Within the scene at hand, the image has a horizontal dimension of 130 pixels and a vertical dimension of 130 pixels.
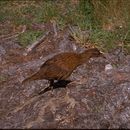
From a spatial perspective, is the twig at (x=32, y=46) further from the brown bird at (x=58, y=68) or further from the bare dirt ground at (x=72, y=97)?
the brown bird at (x=58, y=68)

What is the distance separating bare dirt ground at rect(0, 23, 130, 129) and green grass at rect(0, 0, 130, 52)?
25 centimetres

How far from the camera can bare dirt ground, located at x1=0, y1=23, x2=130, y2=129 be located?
16.5ft

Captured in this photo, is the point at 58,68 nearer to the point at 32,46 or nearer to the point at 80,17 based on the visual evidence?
the point at 32,46

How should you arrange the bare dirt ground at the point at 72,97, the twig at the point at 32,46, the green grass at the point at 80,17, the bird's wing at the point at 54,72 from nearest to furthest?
the bare dirt ground at the point at 72,97, the bird's wing at the point at 54,72, the green grass at the point at 80,17, the twig at the point at 32,46

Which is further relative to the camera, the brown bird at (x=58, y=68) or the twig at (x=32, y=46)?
the twig at (x=32, y=46)

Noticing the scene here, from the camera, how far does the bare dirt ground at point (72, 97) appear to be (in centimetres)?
503

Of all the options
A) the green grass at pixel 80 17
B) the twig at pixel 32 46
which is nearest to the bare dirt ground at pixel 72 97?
the twig at pixel 32 46

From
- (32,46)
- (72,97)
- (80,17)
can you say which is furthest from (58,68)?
(80,17)

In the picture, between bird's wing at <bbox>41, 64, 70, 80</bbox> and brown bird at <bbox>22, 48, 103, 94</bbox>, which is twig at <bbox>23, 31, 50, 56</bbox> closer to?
brown bird at <bbox>22, 48, 103, 94</bbox>

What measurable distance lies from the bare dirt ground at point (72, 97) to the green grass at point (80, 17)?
0.25 m

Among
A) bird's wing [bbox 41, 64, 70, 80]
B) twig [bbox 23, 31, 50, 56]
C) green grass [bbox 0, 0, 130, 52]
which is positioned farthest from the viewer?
twig [bbox 23, 31, 50, 56]

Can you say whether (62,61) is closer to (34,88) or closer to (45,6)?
(34,88)

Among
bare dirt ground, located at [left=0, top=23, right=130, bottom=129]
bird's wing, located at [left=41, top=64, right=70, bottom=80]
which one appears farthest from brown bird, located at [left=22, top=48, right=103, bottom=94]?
bare dirt ground, located at [left=0, top=23, right=130, bottom=129]

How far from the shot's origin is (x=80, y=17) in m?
7.04
